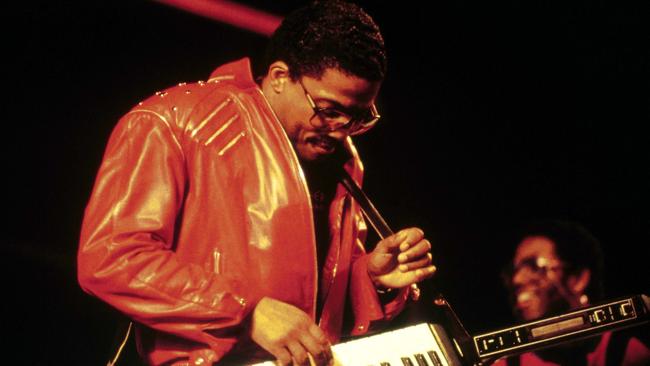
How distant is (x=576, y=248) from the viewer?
10.1 ft

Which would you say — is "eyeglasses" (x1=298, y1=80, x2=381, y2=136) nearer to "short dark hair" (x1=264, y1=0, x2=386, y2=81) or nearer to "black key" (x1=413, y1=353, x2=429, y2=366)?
"short dark hair" (x1=264, y1=0, x2=386, y2=81)

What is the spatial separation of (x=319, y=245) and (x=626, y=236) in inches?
94.4

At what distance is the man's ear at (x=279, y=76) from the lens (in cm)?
191

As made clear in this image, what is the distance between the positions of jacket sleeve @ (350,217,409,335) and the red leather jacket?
0.44 m

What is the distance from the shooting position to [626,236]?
3680 millimetres

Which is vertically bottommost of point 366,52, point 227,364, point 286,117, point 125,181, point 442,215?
point 442,215

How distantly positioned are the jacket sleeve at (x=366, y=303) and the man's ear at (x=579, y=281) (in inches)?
48.3

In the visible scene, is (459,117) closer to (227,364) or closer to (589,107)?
(589,107)

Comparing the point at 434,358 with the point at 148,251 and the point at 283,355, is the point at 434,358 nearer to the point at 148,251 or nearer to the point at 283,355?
the point at 283,355

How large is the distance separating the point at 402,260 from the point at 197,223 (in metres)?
0.55

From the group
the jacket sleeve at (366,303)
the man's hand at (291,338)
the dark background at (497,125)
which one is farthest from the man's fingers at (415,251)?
the dark background at (497,125)

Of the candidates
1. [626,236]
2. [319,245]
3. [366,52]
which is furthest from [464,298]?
[366,52]

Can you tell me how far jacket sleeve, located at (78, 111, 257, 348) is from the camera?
4.49ft

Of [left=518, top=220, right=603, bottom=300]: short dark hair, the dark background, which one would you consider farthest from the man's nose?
the dark background
